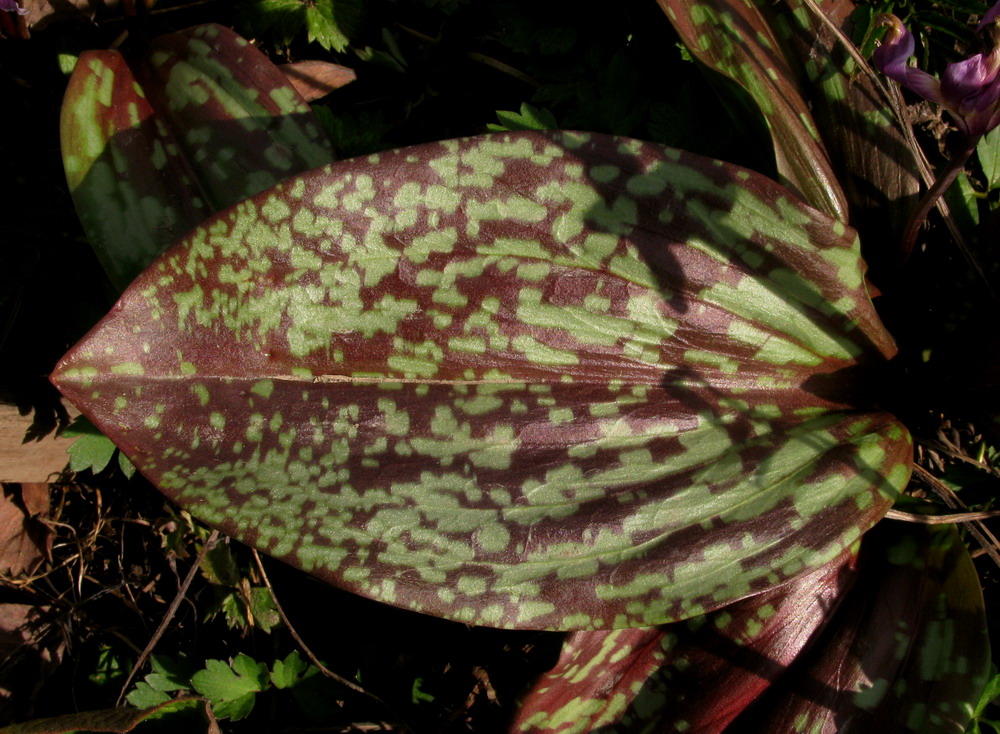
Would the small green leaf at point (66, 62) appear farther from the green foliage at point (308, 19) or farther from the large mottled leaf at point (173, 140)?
the green foliage at point (308, 19)

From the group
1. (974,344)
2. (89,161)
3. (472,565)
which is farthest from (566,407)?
(89,161)

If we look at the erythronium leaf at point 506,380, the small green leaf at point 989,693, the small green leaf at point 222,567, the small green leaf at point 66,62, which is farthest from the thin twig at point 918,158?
the small green leaf at point 222,567

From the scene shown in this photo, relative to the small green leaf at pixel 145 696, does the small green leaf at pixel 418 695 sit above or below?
above

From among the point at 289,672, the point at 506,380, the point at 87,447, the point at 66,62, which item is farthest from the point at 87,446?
the point at 506,380

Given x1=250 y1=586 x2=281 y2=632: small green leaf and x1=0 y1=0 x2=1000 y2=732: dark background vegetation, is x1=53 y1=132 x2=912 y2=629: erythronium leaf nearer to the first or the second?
x1=0 y1=0 x2=1000 y2=732: dark background vegetation

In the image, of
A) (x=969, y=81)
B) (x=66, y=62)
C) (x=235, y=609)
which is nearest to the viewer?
(x=969, y=81)

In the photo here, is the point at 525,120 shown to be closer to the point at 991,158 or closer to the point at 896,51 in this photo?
the point at 896,51
